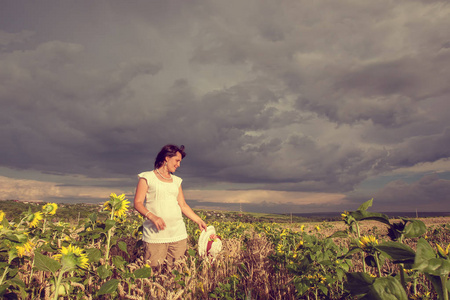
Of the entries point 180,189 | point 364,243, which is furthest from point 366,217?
point 180,189

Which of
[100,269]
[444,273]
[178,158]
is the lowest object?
[100,269]

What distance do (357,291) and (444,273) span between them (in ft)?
1.25

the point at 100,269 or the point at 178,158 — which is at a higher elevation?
the point at 178,158

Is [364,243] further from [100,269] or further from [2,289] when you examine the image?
[2,289]

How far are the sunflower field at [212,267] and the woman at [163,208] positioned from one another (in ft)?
2.21

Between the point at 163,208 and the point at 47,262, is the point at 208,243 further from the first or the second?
the point at 47,262

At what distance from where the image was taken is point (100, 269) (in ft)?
7.53

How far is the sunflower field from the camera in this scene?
116 centimetres

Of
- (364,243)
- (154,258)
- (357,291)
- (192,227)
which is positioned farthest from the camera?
(192,227)

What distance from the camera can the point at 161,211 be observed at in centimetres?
437

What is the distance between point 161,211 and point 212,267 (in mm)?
1136

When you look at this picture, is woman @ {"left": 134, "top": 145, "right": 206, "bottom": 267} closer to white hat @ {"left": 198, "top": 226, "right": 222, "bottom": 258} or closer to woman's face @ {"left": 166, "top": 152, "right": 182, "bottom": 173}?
woman's face @ {"left": 166, "top": 152, "right": 182, "bottom": 173}

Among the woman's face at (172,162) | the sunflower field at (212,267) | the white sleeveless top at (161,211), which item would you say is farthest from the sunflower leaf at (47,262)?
the woman's face at (172,162)

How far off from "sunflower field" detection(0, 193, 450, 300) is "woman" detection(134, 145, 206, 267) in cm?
67
